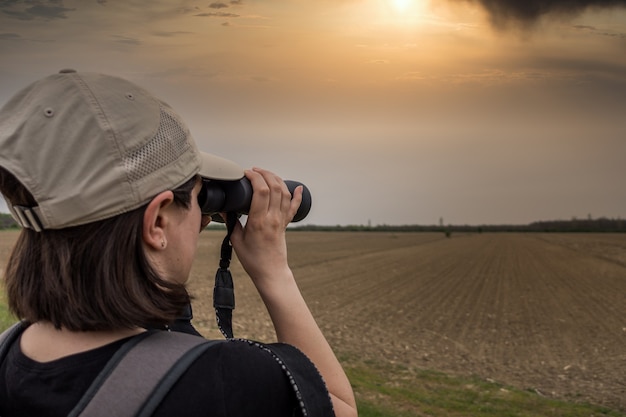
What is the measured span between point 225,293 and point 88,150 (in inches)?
19.9

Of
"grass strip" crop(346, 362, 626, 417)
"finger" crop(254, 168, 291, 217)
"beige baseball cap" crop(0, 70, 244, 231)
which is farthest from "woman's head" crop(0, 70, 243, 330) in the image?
"grass strip" crop(346, 362, 626, 417)

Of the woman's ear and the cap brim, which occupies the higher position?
the cap brim

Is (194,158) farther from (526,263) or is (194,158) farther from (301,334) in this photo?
(526,263)

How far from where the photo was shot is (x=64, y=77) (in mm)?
1301

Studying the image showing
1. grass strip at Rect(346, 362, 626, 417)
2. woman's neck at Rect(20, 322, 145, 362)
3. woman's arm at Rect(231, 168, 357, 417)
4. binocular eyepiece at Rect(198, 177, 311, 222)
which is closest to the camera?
woman's neck at Rect(20, 322, 145, 362)

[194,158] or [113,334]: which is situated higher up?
[194,158]

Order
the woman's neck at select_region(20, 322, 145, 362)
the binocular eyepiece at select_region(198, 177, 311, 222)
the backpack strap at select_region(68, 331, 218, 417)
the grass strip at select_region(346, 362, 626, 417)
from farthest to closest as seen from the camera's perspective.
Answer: the grass strip at select_region(346, 362, 626, 417) < the binocular eyepiece at select_region(198, 177, 311, 222) < the woman's neck at select_region(20, 322, 145, 362) < the backpack strap at select_region(68, 331, 218, 417)

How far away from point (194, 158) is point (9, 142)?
0.30 meters

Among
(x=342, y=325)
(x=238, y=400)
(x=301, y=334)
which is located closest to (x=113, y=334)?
(x=238, y=400)

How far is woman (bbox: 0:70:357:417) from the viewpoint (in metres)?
1.21

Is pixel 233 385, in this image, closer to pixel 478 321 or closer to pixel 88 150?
pixel 88 150

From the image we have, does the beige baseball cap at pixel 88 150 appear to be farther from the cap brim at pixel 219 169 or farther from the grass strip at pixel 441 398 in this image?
the grass strip at pixel 441 398

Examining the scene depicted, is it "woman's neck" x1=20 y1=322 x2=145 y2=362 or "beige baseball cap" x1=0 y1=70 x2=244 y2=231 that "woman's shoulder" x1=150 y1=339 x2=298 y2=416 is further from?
"beige baseball cap" x1=0 y1=70 x2=244 y2=231

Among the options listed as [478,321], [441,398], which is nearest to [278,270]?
[441,398]
